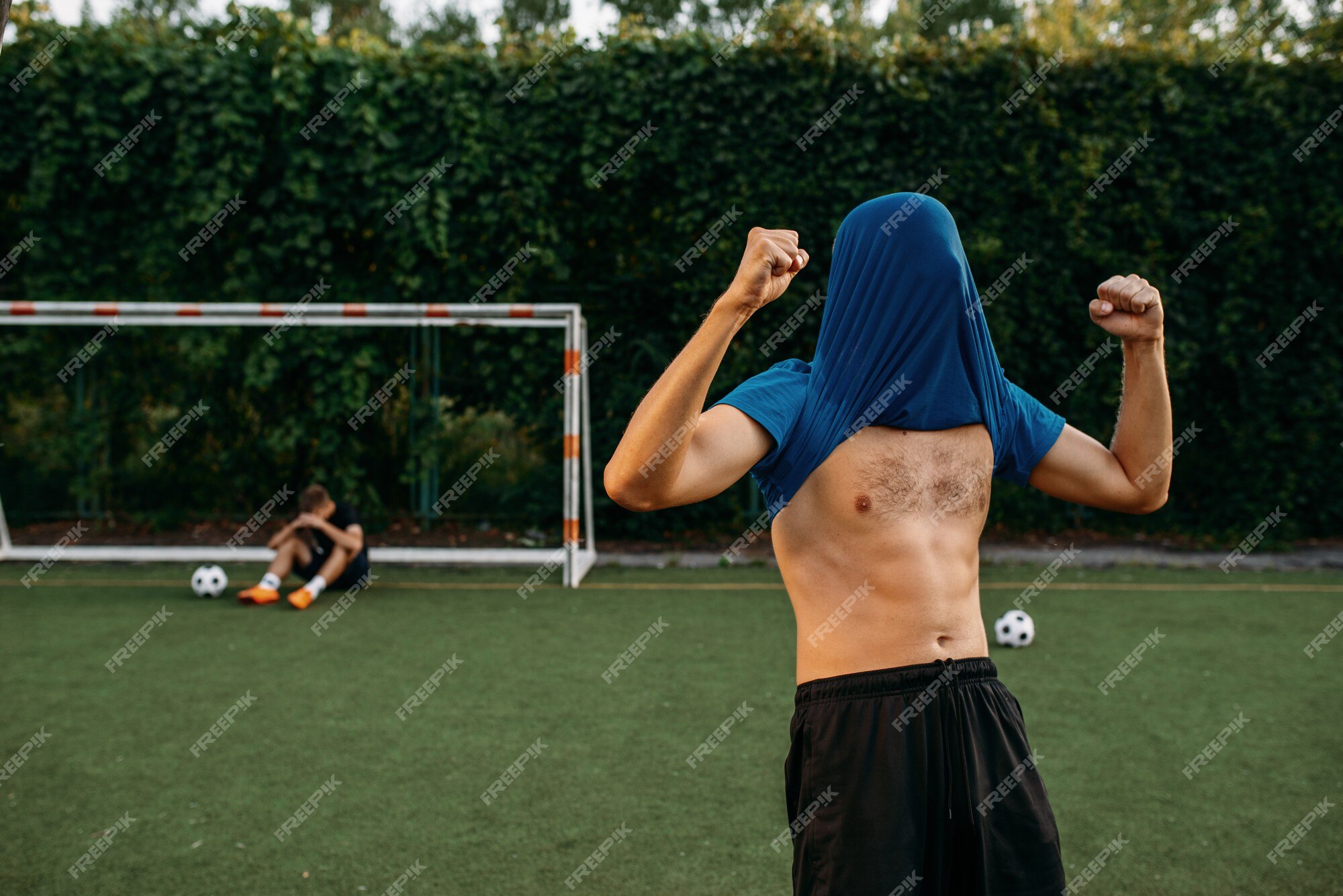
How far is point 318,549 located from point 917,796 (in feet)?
21.6

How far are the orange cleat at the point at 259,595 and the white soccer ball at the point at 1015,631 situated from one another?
4.99m

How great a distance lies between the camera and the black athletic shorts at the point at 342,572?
24.0ft

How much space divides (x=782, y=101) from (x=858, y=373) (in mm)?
8288

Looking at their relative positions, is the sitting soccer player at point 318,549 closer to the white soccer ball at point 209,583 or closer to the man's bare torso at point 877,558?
the white soccer ball at point 209,583

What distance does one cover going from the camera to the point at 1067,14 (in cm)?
1722

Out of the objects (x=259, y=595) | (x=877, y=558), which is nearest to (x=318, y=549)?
(x=259, y=595)

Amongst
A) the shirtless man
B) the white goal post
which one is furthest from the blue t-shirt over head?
the white goal post

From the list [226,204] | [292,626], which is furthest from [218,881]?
[226,204]

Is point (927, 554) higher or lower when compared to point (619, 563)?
higher

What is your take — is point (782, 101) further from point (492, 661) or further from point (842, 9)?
point (842, 9)

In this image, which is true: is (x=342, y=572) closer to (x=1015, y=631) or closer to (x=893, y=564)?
(x=1015, y=631)

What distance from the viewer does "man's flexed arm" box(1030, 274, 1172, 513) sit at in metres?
1.79

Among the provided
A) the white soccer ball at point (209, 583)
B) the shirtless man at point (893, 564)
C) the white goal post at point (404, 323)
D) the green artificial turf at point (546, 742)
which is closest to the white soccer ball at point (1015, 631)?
the green artificial turf at point (546, 742)

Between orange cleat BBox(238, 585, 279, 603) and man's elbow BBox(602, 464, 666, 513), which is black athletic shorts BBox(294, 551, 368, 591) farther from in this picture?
man's elbow BBox(602, 464, 666, 513)
